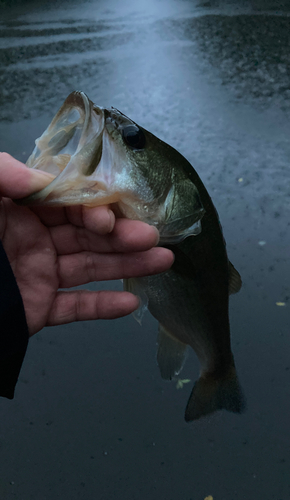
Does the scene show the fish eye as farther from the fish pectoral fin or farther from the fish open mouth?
the fish pectoral fin

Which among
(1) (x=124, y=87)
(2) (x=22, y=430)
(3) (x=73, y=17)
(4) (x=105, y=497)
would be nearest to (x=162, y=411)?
(4) (x=105, y=497)

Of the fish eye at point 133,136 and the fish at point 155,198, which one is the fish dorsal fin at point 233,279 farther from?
the fish eye at point 133,136

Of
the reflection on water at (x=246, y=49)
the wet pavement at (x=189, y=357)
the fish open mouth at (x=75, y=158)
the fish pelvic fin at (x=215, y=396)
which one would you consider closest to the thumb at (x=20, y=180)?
the fish open mouth at (x=75, y=158)

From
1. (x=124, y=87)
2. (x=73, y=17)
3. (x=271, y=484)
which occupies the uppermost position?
(x=73, y=17)

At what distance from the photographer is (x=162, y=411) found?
212cm

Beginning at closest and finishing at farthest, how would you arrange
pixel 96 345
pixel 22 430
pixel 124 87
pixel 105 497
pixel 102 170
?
pixel 102 170 < pixel 105 497 < pixel 22 430 < pixel 96 345 < pixel 124 87

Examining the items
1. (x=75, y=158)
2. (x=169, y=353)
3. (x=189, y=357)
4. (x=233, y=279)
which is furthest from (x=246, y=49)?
(x=75, y=158)

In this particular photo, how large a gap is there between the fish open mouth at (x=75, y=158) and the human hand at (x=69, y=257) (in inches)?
2.9

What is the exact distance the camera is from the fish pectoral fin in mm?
1864

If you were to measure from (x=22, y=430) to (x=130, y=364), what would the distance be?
2.02 feet

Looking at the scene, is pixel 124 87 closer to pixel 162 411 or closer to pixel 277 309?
pixel 277 309

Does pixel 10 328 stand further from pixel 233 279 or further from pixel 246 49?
pixel 246 49

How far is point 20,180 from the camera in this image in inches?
46.7

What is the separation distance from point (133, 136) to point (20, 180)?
0.35 metres
